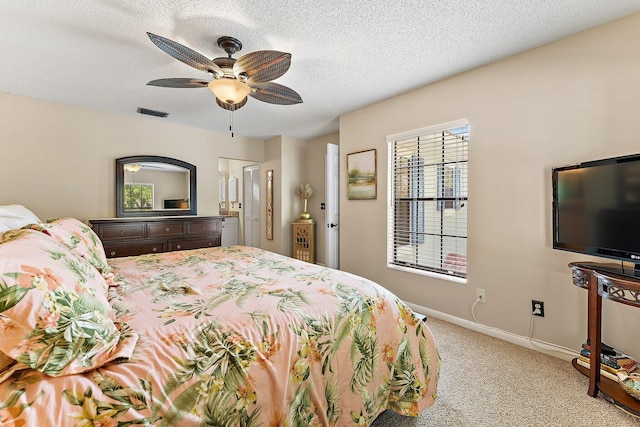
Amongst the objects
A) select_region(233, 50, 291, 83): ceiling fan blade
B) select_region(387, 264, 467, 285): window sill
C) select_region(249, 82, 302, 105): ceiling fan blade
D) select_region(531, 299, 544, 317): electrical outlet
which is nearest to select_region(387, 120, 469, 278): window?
select_region(387, 264, 467, 285): window sill

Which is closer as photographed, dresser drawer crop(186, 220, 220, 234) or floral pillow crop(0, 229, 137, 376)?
floral pillow crop(0, 229, 137, 376)

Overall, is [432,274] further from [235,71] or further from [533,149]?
[235,71]

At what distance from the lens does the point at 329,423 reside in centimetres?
122

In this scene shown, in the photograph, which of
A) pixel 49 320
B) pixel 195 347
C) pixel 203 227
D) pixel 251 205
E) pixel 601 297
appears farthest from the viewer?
pixel 251 205

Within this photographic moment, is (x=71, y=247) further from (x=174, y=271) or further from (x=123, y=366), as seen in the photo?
(x=123, y=366)

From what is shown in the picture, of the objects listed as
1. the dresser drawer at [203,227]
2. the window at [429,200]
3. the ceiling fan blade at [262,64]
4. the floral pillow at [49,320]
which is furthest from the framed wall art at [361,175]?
the floral pillow at [49,320]

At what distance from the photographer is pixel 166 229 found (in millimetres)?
3961

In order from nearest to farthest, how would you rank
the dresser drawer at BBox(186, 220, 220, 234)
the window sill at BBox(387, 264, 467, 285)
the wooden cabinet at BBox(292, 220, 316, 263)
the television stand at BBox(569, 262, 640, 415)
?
the television stand at BBox(569, 262, 640, 415), the window sill at BBox(387, 264, 467, 285), the dresser drawer at BBox(186, 220, 220, 234), the wooden cabinet at BBox(292, 220, 316, 263)

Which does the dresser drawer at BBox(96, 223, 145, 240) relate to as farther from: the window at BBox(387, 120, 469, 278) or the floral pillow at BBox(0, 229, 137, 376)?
the window at BBox(387, 120, 469, 278)

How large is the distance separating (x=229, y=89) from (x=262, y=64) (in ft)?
1.15

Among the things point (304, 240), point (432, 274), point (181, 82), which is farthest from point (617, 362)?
point (304, 240)

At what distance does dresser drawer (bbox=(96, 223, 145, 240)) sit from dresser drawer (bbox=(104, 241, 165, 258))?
0.09 metres

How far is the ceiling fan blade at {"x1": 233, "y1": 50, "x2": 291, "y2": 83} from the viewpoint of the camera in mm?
1820

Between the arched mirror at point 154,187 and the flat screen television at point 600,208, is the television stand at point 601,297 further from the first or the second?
the arched mirror at point 154,187
